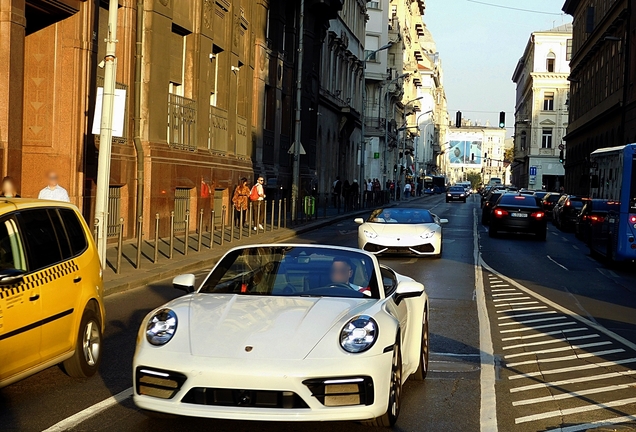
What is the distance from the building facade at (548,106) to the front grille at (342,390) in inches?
4044

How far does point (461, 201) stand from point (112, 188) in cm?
6941

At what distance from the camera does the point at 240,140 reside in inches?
1329

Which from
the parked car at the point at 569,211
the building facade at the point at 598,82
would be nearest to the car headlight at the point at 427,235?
the parked car at the point at 569,211

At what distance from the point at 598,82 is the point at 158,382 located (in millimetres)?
61871

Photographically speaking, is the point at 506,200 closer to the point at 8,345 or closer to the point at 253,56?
the point at 253,56

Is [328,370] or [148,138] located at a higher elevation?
[148,138]

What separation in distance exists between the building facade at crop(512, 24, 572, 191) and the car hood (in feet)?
335

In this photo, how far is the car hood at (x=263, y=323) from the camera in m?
5.72

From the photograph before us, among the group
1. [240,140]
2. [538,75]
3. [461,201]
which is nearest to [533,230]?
[240,140]

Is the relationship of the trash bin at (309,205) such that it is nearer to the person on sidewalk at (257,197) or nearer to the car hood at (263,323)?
the person on sidewalk at (257,197)

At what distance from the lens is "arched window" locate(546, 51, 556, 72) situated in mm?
113438

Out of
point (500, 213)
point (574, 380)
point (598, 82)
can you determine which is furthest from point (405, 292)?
point (598, 82)

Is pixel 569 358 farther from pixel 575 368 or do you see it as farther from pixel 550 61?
pixel 550 61

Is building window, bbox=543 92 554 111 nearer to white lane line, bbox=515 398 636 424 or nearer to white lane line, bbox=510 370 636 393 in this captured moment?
white lane line, bbox=510 370 636 393
